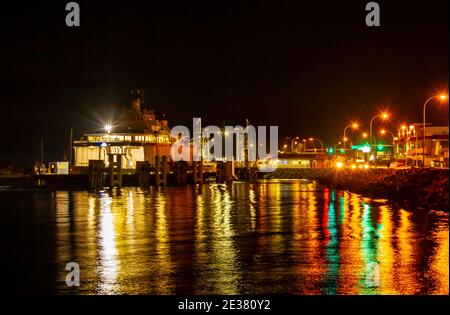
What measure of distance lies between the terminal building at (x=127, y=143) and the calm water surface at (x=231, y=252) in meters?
61.7

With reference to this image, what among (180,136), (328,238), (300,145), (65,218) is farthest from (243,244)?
(300,145)

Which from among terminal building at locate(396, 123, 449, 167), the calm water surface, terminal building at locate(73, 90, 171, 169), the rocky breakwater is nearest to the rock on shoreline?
the rocky breakwater

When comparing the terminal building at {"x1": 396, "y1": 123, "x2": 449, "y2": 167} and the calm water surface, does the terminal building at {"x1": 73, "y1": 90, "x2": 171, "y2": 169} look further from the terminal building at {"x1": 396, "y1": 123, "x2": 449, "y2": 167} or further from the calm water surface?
the calm water surface

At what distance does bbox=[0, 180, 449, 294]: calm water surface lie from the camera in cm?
1316

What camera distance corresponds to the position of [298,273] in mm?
14375

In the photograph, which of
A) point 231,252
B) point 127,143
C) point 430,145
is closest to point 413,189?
point 231,252

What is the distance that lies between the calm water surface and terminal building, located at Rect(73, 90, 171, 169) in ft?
202

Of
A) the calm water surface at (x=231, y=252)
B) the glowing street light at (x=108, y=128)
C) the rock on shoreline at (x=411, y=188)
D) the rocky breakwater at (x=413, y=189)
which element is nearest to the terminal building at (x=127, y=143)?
the glowing street light at (x=108, y=128)

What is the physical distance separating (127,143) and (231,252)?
7635cm

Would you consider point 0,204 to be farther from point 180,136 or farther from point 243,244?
point 180,136

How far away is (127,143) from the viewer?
304ft

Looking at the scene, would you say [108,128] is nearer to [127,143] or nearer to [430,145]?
[127,143]

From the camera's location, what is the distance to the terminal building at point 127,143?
92688 mm
